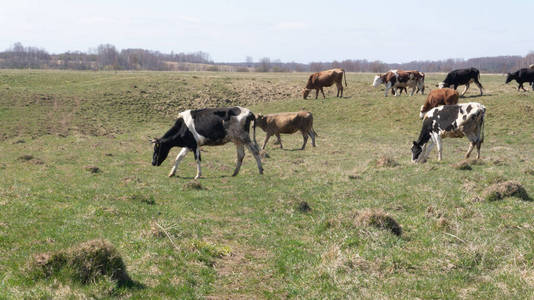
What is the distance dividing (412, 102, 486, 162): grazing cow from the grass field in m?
1.34

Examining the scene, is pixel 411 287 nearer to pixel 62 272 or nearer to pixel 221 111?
pixel 62 272

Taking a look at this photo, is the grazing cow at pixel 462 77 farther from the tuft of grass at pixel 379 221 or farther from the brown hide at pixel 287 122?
the tuft of grass at pixel 379 221

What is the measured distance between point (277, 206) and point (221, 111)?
698 centimetres

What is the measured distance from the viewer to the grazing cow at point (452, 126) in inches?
778

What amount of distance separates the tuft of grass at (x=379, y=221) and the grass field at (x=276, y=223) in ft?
0.56

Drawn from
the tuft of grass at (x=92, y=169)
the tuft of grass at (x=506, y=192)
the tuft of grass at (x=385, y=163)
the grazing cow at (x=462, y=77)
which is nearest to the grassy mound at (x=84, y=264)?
the tuft of grass at (x=506, y=192)

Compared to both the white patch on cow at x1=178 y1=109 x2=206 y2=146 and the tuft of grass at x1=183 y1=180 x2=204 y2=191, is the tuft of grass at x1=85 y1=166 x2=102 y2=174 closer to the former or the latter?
the white patch on cow at x1=178 y1=109 x2=206 y2=146

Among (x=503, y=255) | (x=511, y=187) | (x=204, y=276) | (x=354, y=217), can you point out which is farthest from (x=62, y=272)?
(x=511, y=187)

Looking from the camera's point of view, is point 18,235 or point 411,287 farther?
point 18,235

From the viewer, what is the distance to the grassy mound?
A: 6.58 meters

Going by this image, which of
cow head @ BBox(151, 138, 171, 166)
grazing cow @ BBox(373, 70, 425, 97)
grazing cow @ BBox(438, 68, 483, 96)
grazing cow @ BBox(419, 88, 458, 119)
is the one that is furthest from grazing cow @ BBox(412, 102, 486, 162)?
grazing cow @ BBox(373, 70, 425, 97)

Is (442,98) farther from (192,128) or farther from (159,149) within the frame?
(159,149)

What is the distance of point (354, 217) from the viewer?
34.6ft

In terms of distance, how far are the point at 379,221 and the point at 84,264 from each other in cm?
626
